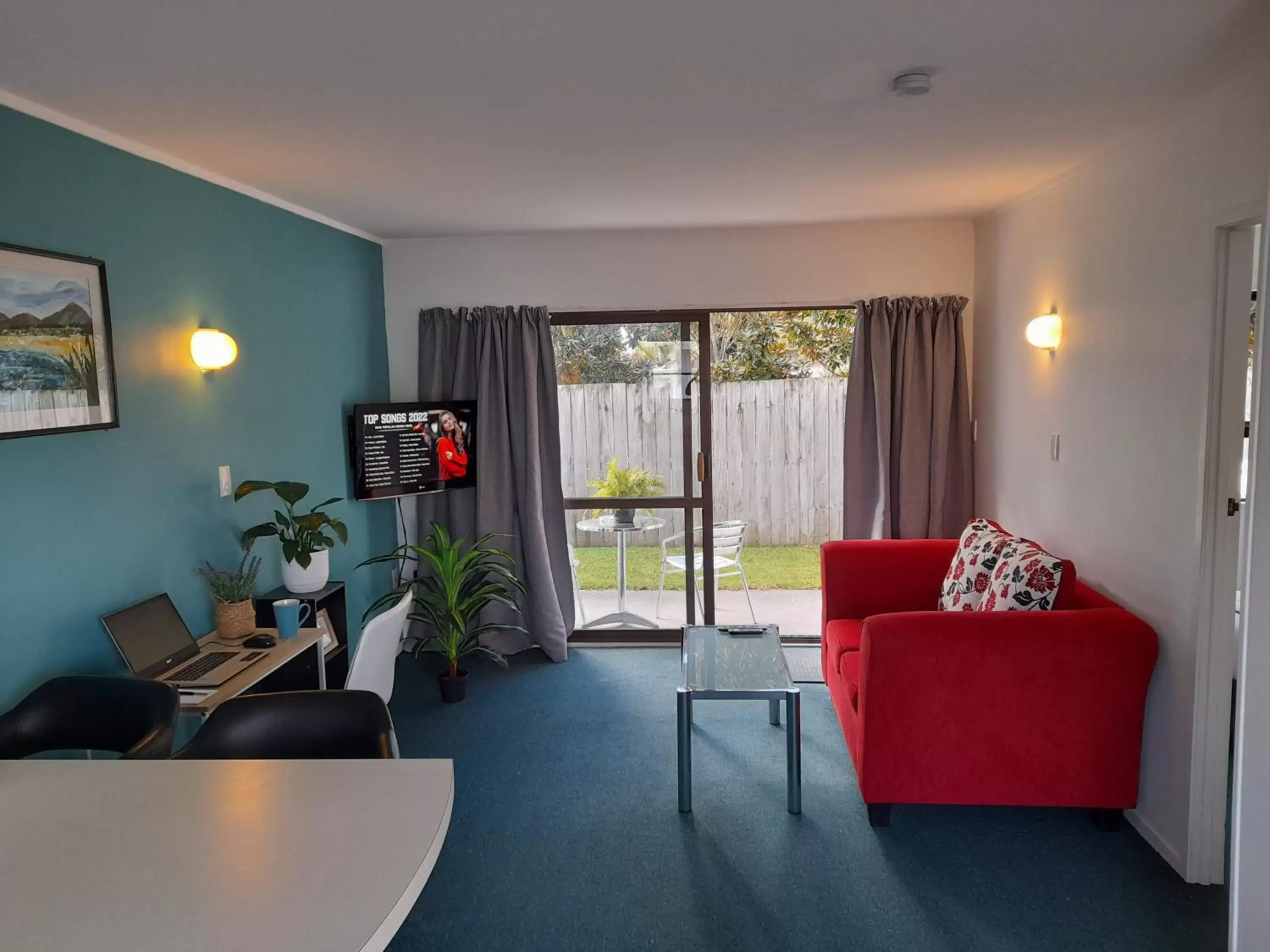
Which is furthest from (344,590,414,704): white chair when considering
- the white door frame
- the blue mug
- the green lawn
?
the white door frame

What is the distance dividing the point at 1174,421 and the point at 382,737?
8.16 feet

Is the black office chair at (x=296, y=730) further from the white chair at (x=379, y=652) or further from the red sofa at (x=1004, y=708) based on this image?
the red sofa at (x=1004, y=708)

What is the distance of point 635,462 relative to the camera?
16.5 feet

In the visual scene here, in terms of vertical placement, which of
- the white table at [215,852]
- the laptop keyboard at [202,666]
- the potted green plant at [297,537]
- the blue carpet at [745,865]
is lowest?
the blue carpet at [745,865]

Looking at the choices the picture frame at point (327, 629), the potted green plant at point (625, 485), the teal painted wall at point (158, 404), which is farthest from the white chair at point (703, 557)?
the picture frame at point (327, 629)

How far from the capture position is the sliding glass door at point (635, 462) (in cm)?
493

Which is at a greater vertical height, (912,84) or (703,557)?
(912,84)

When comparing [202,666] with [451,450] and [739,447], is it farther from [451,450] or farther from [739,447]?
[739,447]

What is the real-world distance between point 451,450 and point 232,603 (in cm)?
176

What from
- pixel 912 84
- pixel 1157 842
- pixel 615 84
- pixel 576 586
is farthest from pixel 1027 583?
pixel 576 586

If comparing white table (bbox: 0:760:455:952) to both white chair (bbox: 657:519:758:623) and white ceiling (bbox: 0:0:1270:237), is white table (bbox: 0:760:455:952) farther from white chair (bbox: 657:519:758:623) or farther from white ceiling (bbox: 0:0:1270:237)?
white chair (bbox: 657:519:758:623)

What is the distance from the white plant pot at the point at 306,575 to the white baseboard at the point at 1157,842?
Result: 3192 mm

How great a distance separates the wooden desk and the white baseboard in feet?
9.54

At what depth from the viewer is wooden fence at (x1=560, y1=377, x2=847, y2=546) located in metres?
4.99
